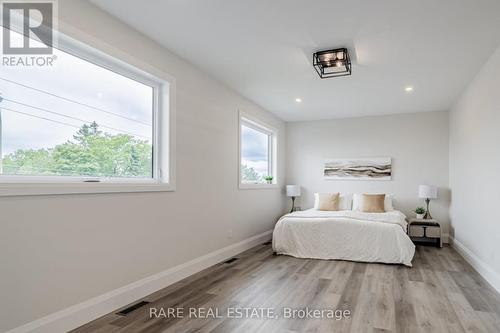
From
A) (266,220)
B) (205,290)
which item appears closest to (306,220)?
(266,220)

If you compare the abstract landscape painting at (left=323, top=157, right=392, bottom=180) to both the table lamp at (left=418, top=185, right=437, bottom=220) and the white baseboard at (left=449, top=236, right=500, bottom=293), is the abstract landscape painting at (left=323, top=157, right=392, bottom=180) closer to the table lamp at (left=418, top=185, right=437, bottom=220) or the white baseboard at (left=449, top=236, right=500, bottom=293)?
the table lamp at (left=418, top=185, right=437, bottom=220)

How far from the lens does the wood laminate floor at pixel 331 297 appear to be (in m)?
2.47

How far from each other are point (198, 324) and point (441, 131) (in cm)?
583

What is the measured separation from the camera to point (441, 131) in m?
6.23

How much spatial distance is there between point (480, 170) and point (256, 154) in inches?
137

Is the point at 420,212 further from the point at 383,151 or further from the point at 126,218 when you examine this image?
the point at 126,218

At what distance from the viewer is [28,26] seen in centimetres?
228

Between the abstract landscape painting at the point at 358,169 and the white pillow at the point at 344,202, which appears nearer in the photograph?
the white pillow at the point at 344,202

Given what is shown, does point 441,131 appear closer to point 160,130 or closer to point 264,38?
point 264,38

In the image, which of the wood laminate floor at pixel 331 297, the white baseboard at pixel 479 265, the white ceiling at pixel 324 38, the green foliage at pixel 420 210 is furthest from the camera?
the green foliage at pixel 420 210

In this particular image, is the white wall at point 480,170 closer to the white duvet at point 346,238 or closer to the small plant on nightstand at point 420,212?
the small plant on nightstand at point 420,212

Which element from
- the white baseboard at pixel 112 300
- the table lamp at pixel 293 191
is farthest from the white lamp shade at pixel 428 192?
the white baseboard at pixel 112 300

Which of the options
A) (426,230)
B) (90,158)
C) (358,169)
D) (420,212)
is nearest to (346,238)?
(426,230)

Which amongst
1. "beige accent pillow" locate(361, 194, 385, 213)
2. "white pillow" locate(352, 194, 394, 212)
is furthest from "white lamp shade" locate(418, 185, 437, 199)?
"beige accent pillow" locate(361, 194, 385, 213)
